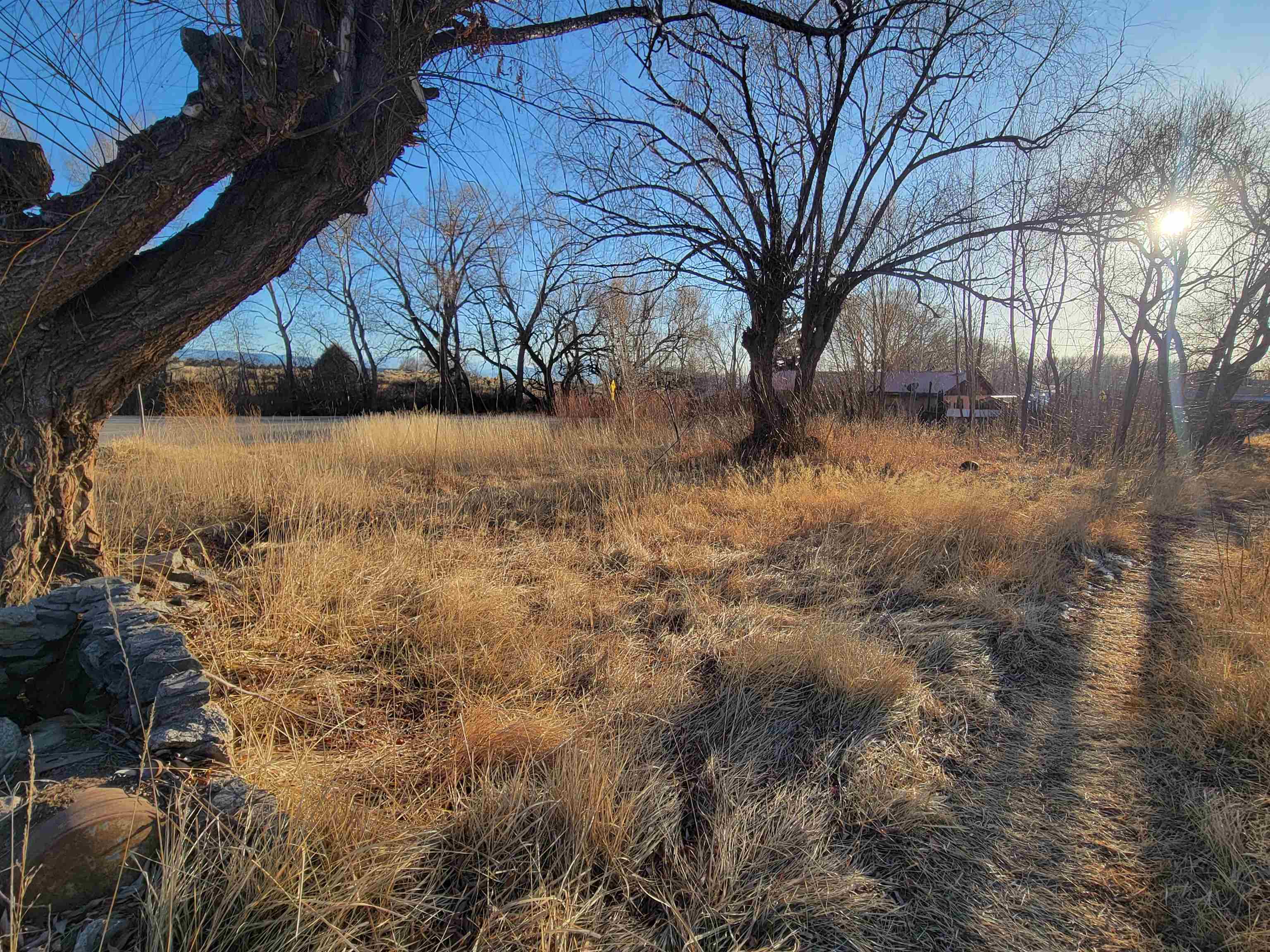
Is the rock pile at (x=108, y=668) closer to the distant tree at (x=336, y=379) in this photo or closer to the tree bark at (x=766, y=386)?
the tree bark at (x=766, y=386)

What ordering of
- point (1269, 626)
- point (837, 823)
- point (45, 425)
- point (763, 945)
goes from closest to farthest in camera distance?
point (763, 945), point (837, 823), point (45, 425), point (1269, 626)

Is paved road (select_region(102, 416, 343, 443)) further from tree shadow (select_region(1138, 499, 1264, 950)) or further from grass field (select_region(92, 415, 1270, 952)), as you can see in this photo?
tree shadow (select_region(1138, 499, 1264, 950))

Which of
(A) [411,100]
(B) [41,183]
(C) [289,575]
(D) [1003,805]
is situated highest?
(A) [411,100]

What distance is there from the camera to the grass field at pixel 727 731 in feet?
4.53

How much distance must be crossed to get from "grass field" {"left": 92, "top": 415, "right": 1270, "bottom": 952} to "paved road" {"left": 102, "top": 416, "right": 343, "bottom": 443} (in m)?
4.54

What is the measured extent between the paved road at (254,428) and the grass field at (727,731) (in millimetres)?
4539

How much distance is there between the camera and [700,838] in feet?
5.32

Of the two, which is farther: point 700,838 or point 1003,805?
point 1003,805

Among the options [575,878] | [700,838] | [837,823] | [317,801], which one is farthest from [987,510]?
[317,801]

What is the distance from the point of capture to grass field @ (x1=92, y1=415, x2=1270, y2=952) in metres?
1.38

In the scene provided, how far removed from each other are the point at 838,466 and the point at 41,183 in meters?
7.20

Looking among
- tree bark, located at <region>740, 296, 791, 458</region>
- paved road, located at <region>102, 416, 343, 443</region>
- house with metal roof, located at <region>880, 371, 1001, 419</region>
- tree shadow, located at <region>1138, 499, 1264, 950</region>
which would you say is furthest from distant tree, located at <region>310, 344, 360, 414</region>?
tree shadow, located at <region>1138, 499, 1264, 950</region>

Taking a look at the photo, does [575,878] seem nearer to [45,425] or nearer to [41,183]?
[45,425]

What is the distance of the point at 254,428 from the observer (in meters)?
9.36
